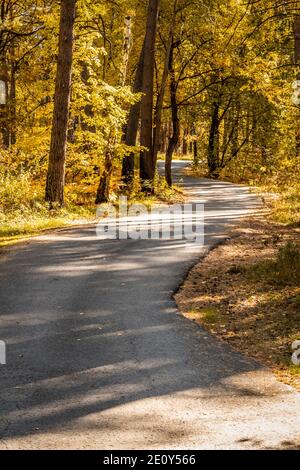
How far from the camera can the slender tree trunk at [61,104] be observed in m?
17.1

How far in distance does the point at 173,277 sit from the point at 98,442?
605 centimetres

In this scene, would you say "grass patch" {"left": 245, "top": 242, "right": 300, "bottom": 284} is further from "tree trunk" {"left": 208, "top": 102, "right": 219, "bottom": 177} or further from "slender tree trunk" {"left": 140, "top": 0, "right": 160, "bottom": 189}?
"tree trunk" {"left": 208, "top": 102, "right": 219, "bottom": 177}

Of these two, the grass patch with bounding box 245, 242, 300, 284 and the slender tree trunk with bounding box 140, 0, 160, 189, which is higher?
the slender tree trunk with bounding box 140, 0, 160, 189

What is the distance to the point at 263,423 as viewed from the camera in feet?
18.0

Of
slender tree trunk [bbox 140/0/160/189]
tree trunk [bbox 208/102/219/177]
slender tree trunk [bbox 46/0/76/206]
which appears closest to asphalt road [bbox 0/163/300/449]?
slender tree trunk [bbox 46/0/76/206]

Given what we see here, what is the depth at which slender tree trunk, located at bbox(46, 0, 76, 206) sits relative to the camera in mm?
17094

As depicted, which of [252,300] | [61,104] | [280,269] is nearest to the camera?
[252,300]

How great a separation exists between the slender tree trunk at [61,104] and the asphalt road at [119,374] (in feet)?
22.0

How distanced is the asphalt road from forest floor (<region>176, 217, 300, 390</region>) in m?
0.35

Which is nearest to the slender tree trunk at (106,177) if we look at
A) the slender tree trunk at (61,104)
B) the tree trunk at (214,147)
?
the slender tree trunk at (61,104)

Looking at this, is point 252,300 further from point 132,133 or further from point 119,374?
point 132,133

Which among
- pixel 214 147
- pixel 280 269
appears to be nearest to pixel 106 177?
pixel 280 269

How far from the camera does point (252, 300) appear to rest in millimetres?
9727

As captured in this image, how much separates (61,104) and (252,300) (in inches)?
403
